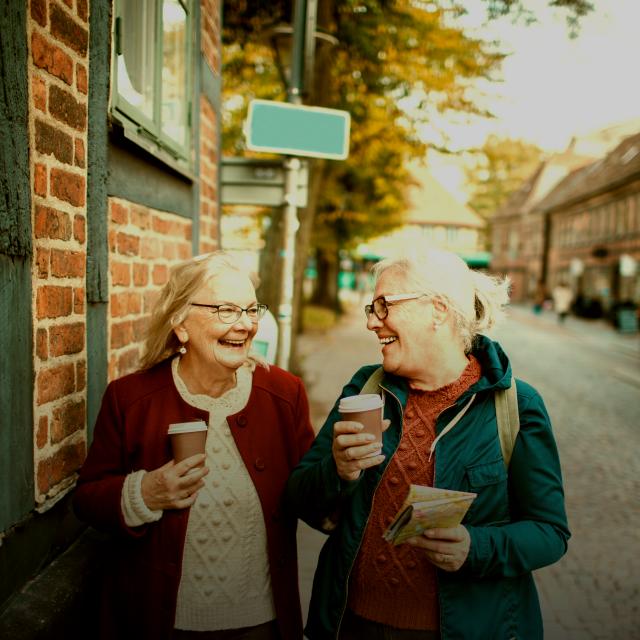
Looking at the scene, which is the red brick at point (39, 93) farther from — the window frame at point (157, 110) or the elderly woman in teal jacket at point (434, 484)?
the elderly woman in teal jacket at point (434, 484)

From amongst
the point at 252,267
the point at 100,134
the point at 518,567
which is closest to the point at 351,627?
the point at 518,567

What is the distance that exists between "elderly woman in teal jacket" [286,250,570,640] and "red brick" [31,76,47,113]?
1.10 m

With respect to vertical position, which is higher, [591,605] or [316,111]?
[316,111]

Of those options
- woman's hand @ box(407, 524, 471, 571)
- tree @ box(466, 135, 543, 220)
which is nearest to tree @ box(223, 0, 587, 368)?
woman's hand @ box(407, 524, 471, 571)

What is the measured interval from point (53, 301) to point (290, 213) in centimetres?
314

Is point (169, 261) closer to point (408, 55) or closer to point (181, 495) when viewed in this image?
point (181, 495)

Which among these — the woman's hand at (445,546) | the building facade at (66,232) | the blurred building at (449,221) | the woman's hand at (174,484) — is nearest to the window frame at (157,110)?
the building facade at (66,232)

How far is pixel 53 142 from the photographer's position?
7.24 ft

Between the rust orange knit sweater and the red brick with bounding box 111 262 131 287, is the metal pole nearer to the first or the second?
the red brick with bounding box 111 262 131 287

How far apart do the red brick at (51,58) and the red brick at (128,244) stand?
0.83 meters

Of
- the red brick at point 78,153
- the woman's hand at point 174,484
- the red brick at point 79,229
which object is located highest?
the red brick at point 78,153

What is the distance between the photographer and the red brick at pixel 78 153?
94.0 inches

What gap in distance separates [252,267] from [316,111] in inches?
104

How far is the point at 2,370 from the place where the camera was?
1.95 metres
